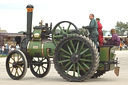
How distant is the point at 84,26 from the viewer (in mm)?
10414

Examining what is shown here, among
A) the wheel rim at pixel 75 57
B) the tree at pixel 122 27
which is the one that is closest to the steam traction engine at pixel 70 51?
the wheel rim at pixel 75 57

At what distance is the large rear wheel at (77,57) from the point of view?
382 inches

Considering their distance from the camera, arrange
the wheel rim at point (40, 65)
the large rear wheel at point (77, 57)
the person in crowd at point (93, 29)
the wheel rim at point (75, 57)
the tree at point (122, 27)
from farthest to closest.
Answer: the tree at point (122, 27)
the wheel rim at point (40, 65)
the person in crowd at point (93, 29)
the wheel rim at point (75, 57)
the large rear wheel at point (77, 57)

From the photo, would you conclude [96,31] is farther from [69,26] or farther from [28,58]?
[28,58]

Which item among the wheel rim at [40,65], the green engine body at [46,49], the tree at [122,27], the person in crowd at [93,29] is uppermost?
the tree at [122,27]

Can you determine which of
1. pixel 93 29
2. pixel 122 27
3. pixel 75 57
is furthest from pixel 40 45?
pixel 122 27

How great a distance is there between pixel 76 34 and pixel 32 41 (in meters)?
1.69

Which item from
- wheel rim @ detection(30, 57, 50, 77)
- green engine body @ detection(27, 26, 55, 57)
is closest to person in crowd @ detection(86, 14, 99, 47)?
green engine body @ detection(27, 26, 55, 57)

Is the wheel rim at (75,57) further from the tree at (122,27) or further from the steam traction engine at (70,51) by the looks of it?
the tree at (122,27)

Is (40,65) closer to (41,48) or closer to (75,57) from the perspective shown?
(41,48)

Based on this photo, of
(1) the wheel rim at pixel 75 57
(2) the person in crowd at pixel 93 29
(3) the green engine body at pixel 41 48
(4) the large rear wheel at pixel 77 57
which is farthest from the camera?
(3) the green engine body at pixel 41 48

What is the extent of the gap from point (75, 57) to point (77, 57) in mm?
59

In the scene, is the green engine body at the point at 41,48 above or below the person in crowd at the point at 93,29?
below

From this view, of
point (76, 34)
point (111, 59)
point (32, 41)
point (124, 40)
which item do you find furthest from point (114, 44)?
point (124, 40)
